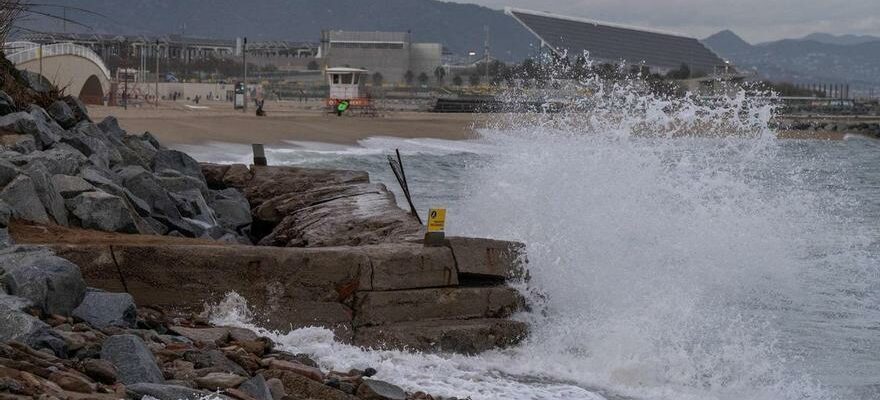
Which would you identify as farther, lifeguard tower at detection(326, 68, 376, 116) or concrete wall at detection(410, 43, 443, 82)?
concrete wall at detection(410, 43, 443, 82)

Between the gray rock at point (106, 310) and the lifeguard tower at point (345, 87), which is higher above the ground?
the lifeguard tower at point (345, 87)

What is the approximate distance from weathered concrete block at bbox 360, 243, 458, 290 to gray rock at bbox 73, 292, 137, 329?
68.9 inches

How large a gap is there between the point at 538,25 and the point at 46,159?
4278 inches

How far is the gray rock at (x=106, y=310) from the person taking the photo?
6945mm

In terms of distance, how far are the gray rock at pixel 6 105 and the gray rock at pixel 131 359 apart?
7.05m

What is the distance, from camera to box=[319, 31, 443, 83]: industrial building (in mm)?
137375

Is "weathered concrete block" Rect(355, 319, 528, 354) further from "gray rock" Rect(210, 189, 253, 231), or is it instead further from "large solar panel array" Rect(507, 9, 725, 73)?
"large solar panel array" Rect(507, 9, 725, 73)

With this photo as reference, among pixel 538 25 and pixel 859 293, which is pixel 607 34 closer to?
pixel 538 25

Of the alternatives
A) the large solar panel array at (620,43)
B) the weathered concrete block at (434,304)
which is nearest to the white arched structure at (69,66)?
the weathered concrete block at (434,304)

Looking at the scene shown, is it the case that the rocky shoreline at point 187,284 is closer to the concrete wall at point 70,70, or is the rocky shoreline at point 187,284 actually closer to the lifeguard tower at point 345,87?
the concrete wall at point 70,70

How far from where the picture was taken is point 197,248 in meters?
8.50

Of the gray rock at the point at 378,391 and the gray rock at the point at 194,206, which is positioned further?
the gray rock at the point at 194,206

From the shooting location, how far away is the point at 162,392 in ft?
18.4

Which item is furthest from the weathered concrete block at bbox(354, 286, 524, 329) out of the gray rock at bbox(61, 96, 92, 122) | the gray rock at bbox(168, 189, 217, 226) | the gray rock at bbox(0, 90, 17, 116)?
the gray rock at bbox(61, 96, 92, 122)
